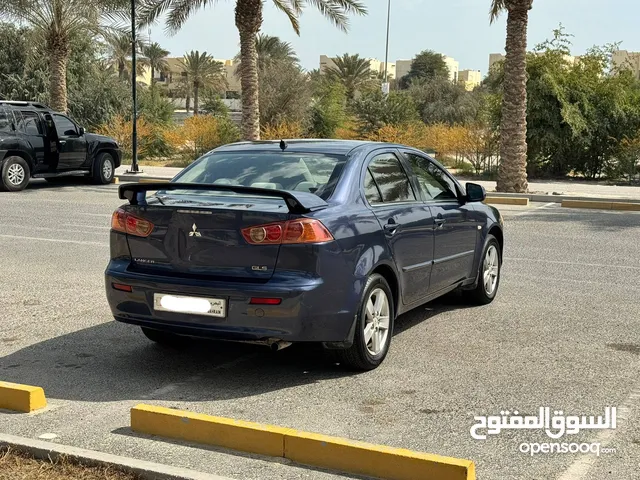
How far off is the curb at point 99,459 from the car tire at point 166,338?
79.6 inches

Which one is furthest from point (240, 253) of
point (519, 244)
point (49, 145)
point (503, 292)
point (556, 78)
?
point (556, 78)

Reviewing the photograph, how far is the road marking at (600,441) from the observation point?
4266 mm

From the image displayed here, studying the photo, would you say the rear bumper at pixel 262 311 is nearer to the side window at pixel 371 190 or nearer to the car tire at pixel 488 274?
the side window at pixel 371 190

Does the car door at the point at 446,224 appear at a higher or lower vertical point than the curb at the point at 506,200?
higher

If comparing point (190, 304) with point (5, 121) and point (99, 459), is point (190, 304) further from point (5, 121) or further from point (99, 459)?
point (5, 121)

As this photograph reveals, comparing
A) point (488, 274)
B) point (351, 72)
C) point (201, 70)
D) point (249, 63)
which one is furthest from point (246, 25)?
point (201, 70)

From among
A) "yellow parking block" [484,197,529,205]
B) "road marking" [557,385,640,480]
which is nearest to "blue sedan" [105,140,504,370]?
"road marking" [557,385,640,480]

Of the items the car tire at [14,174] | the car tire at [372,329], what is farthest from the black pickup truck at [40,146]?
the car tire at [372,329]

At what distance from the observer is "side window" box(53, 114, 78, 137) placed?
2089 centimetres

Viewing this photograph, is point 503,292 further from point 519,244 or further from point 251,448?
point 251,448

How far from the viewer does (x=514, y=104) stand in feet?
69.4

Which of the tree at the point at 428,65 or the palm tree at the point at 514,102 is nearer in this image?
the palm tree at the point at 514,102

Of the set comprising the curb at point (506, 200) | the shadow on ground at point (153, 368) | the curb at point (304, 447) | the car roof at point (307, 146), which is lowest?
the shadow on ground at point (153, 368)

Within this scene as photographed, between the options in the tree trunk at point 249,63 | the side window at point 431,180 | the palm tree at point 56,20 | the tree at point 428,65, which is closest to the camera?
the side window at point 431,180
